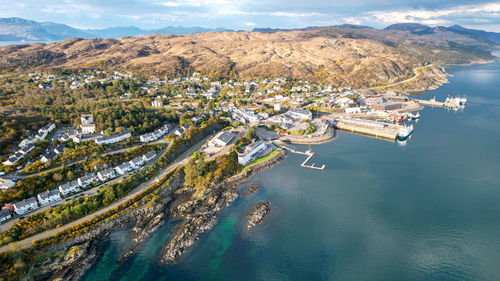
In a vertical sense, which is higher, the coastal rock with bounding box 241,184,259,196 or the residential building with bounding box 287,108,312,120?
the residential building with bounding box 287,108,312,120

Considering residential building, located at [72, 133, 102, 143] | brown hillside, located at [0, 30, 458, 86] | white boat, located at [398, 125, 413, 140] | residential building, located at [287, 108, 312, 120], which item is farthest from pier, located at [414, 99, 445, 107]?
residential building, located at [72, 133, 102, 143]

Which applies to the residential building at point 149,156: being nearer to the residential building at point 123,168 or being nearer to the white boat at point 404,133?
the residential building at point 123,168

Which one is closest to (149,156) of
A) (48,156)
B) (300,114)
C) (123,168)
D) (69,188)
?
(123,168)

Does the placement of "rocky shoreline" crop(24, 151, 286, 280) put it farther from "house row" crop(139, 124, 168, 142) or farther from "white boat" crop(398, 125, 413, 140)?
"white boat" crop(398, 125, 413, 140)

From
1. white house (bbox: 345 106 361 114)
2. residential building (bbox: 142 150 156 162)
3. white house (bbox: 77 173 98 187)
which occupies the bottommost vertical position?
white house (bbox: 77 173 98 187)

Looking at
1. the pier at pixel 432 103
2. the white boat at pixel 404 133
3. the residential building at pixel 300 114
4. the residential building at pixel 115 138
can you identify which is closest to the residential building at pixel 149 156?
the residential building at pixel 115 138

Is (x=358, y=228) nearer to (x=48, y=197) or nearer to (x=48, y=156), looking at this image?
(x=48, y=197)

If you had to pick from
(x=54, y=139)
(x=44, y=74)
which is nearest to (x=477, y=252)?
(x=54, y=139)
